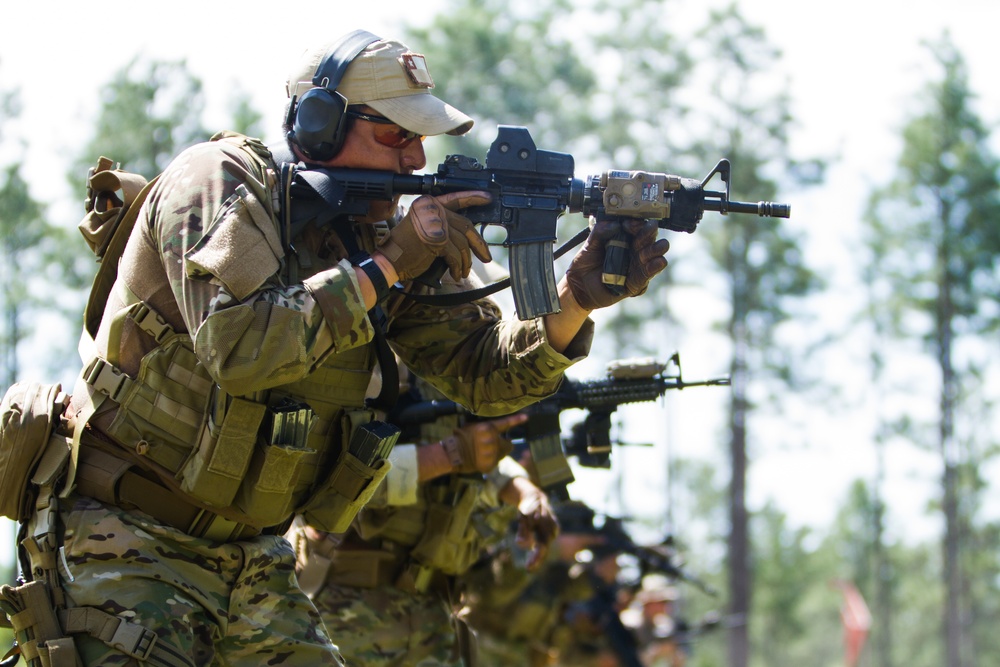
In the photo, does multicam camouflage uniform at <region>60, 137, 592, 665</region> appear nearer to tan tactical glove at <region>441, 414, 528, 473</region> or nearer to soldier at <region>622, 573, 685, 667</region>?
tan tactical glove at <region>441, 414, 528, 473</region>

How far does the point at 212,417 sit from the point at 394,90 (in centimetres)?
129

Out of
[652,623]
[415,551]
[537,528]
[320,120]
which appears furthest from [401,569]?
[652,623]

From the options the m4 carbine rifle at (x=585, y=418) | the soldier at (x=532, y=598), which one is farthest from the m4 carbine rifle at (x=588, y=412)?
the soldier at (x=532, y=598)

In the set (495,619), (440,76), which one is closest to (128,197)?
(495,619)

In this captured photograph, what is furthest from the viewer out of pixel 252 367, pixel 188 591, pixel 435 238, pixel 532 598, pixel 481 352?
pixel 532 598

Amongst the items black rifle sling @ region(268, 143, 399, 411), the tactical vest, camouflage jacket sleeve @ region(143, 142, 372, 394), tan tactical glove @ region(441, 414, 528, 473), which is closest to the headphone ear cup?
black rifle sling @ region(268, 143, 399, 411)

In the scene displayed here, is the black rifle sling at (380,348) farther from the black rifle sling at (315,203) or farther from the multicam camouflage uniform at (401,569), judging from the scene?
the multicam camouflage uniform at (401,569)

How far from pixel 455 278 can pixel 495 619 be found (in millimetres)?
7871

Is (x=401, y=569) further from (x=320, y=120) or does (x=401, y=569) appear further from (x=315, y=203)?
(x=320, y=120)

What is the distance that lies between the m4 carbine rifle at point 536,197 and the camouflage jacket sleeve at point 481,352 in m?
0.16

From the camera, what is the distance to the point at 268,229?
3980 mm

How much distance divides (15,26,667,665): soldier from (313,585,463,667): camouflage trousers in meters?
1.55

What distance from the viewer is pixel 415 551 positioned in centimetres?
634

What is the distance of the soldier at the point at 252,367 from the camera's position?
3.81 metres
